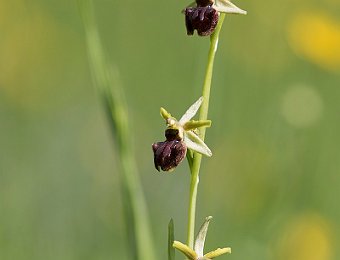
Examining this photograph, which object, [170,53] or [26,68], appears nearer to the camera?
[26,68]

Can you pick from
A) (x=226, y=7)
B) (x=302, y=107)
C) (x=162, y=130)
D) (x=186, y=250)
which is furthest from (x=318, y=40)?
(x=186, y=250)

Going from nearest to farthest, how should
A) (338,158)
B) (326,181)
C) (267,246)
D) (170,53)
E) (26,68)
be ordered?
(267,246), (326,181), (338,158), (26,68), (170,53)

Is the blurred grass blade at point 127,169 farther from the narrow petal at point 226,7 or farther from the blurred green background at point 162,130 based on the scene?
the blurred green background at point 162,130

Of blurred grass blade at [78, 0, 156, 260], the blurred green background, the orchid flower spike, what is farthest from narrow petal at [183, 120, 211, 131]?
the blurred green background

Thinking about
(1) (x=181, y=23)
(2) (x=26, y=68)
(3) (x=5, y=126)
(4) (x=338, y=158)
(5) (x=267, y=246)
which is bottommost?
(5) (x=267, y=246)

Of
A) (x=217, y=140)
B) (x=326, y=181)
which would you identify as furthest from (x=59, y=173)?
(x=326, y=181)

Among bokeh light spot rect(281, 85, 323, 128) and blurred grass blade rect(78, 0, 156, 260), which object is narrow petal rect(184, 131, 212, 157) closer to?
blurred grass blade rect(78, 0, 156, 260)

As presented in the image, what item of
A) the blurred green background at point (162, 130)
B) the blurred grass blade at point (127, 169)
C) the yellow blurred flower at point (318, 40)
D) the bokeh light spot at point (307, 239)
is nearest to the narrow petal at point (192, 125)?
the blurred grass blade at point (127, 169)

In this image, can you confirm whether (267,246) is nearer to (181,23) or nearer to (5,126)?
(5,126)
